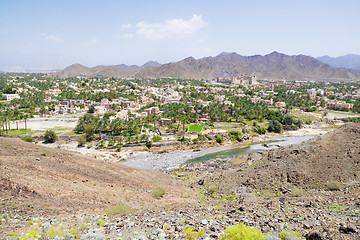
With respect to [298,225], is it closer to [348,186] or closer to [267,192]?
[267,192]

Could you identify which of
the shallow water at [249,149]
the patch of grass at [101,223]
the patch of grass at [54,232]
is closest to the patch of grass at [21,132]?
the shallow water at [249,149]

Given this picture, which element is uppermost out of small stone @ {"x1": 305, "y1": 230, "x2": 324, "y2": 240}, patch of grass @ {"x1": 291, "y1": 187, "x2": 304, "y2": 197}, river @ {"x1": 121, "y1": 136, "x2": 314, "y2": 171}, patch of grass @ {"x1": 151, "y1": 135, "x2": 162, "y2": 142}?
small stone @ {"x1": 305, "y1": 230, "x2": 324, "y2": 240}

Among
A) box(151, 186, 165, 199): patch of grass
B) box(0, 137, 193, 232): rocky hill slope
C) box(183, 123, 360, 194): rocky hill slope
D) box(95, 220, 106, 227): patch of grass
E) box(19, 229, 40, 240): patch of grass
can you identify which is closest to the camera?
box(19, 229, 40, 240): patch of grass

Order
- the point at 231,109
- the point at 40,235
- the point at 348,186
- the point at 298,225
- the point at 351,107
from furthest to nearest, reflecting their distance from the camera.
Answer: the point at 351,107 → the point at 231,109 → the point at 348,186 → the point at 298,225 → the point at 40,235

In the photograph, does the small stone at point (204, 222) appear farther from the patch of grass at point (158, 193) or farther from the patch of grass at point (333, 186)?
the patch of grass at point (333, 186)

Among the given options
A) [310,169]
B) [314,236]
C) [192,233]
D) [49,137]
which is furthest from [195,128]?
[314,236]

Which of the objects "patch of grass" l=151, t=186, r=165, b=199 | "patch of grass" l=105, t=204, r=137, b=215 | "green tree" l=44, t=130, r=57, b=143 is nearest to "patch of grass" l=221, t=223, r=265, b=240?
"patch of grass" l=105, t=204, r=137, b=215

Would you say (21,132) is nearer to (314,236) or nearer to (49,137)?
(49,137)

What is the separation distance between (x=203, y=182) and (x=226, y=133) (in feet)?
89.3

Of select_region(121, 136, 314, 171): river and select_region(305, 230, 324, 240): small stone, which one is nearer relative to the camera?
select_region(305, 230, 324, 240): small stone

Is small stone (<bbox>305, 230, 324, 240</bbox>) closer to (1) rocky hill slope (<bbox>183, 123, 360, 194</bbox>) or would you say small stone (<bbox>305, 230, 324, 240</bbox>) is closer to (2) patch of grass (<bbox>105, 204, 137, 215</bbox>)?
(1) rocky hill slope (<bbox>183, 123, 360, 194</bbox>)

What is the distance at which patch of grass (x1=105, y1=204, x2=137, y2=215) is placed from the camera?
42.3 ft

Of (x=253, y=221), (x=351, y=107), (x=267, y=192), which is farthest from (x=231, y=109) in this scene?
(x=253, y=221)

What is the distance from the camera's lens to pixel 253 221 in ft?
37.1
